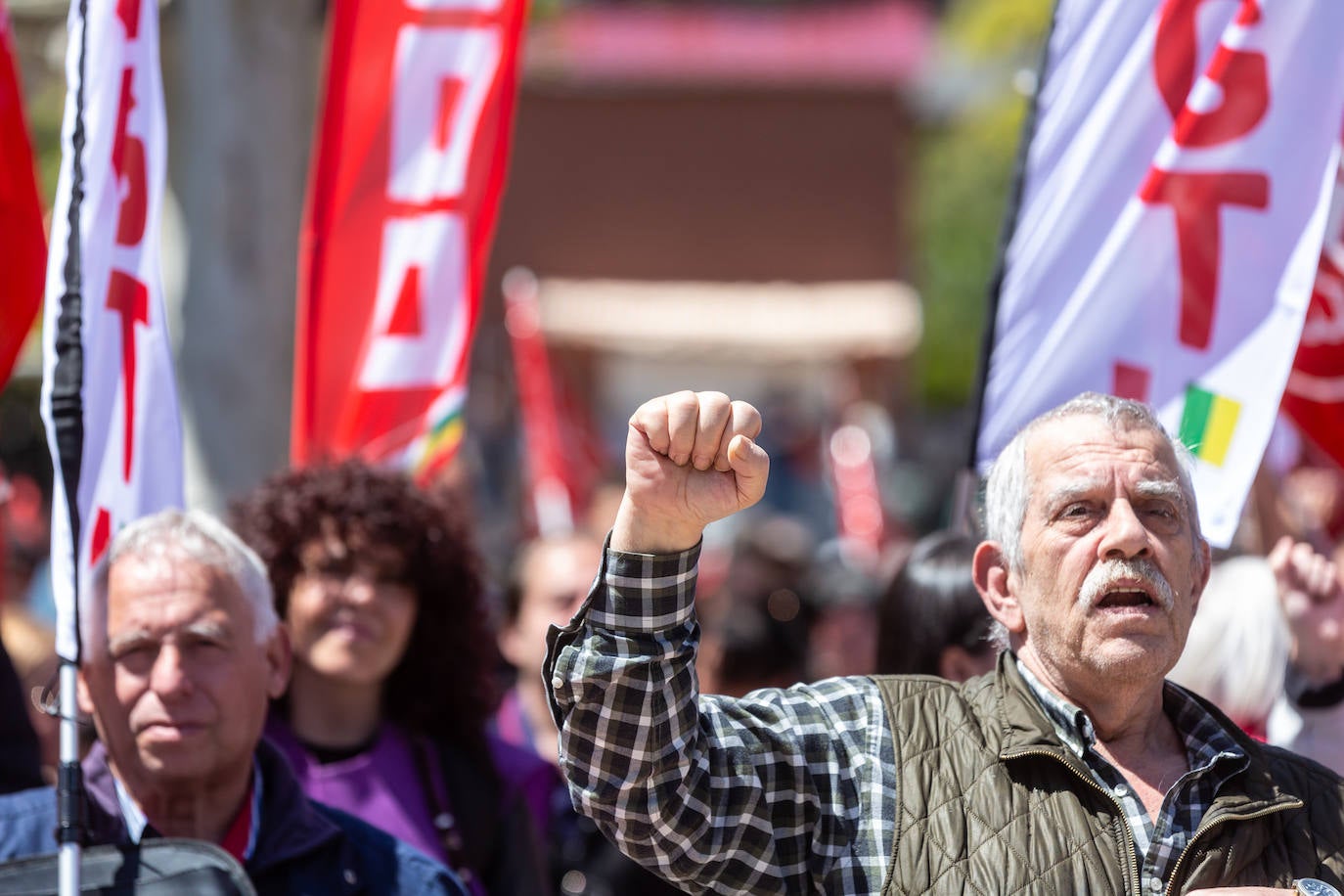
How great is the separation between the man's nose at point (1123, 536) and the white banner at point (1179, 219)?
37.8 inches

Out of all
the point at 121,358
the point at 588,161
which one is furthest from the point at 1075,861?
the point at 588,161

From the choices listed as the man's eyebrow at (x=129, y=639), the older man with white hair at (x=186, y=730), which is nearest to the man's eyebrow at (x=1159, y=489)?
the older man with white hair at (x=186, y=730)

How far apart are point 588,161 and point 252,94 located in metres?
14.6

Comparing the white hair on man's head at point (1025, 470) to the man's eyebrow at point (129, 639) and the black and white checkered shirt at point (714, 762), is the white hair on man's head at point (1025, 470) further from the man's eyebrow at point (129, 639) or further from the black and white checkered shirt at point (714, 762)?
the man's eyebrow at point (129, 639)

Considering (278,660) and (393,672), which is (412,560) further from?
(278,660)

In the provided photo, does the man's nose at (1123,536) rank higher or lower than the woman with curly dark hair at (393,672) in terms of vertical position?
higher

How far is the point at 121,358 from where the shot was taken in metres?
3.10

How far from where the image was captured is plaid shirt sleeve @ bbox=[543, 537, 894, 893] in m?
2.29

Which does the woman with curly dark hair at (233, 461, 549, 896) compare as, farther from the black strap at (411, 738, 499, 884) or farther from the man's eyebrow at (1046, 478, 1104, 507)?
the man's eyebrow at (1046, 478, 1104, 507)

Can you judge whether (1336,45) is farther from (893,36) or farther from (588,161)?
(893,36)

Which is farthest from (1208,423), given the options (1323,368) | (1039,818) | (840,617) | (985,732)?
(840,617)

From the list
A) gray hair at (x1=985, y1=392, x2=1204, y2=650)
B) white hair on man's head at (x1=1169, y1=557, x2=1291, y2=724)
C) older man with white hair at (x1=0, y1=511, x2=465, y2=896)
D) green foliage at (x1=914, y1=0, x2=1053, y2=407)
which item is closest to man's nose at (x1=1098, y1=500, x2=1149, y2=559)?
gray hair at (x1=985, y1=392, x2=1204, y2=650)

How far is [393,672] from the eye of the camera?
388cm

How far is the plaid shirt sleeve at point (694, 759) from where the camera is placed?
2291 millimetres
